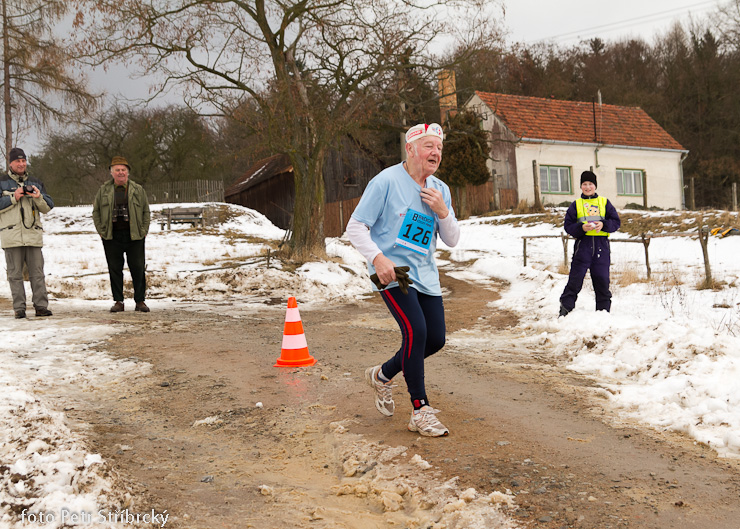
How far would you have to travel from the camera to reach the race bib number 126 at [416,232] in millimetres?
4137

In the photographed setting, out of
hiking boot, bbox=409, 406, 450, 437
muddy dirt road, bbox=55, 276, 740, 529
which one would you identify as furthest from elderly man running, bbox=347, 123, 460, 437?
muddy dirt road, bbox=55, 276, 740, 529

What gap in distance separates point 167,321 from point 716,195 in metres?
43.2

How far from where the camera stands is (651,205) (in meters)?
33.3

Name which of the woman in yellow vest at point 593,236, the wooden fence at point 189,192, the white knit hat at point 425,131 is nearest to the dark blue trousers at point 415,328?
the white knit hat at point 425,131

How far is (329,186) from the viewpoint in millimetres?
37375

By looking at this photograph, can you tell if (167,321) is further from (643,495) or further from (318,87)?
(318,87)

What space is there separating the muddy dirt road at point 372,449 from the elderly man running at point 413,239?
0.46 m

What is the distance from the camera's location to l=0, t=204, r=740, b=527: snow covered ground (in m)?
3.28

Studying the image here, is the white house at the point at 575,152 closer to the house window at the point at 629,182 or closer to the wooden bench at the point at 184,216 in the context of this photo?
the house window at the point at 629,182

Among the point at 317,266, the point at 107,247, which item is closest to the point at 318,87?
the point at 317,266

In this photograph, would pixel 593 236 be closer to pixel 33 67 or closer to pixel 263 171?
pixel 33 67

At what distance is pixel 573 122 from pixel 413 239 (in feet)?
105

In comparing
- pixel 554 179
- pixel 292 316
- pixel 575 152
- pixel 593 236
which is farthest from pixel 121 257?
pixel 575 152

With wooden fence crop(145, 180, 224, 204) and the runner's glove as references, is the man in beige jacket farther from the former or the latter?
wooden fence crop(145, 180, 224, 204)
